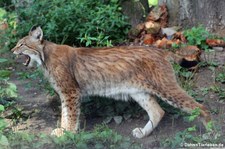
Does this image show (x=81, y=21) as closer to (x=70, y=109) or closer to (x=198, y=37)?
(x=198, y=37)

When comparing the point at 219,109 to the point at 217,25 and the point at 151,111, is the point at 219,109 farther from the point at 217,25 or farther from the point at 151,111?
the point at 217,25

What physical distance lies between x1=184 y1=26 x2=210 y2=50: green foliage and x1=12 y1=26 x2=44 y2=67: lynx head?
2.52 metres

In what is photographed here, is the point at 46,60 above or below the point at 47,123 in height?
above

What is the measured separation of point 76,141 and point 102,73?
4.37 ft

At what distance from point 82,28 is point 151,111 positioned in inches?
112

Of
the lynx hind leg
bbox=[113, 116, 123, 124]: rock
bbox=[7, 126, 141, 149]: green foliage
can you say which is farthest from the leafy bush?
bbox=[7, 126, 141, 149]: green foliage

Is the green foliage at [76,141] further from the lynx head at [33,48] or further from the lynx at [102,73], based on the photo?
the lynx head at [33,48]

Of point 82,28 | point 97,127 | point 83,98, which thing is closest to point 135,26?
point 82,28

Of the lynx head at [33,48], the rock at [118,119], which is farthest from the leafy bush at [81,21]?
the lynx head at [33,48]

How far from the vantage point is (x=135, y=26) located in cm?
1033

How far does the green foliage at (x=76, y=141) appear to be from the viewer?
6495 millimetres

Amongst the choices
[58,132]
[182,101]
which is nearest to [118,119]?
[58,132]

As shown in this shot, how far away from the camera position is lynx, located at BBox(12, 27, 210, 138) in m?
7.36

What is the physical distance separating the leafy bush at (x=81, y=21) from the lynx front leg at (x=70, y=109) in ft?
7.31
